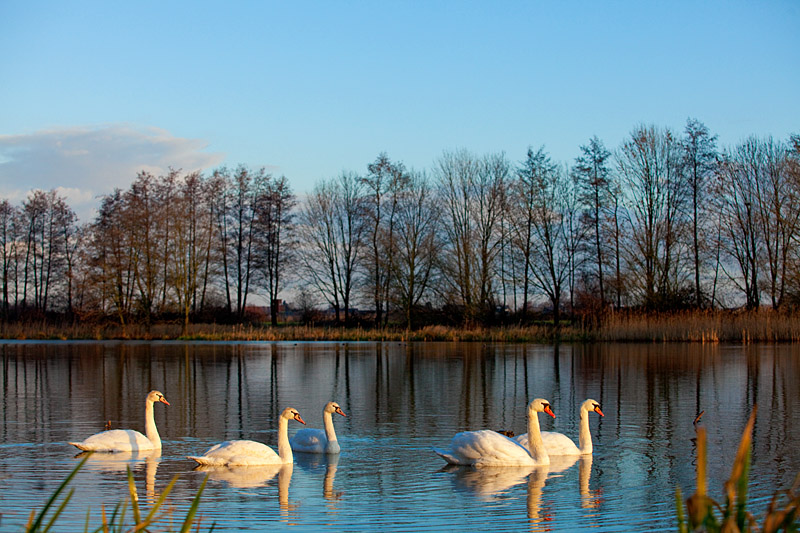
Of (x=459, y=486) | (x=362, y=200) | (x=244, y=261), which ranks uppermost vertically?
(x=362, y=200)

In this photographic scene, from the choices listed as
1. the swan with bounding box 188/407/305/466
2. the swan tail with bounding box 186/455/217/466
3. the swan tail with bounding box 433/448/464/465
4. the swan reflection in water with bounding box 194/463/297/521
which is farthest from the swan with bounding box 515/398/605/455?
the swan tail with bounding box 186/455/217/466

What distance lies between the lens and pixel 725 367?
23.6m

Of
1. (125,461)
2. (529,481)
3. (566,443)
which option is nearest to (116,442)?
(125,461)

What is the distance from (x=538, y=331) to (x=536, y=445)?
32330mm

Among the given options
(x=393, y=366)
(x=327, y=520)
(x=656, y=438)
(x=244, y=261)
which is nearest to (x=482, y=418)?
(x=656, y=438)

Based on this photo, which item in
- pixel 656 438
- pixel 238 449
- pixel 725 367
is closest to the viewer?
Answer: pixel 238 449

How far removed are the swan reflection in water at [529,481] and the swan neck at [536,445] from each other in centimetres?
10

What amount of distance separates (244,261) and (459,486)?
159ft

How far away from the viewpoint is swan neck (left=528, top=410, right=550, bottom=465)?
10.3 m

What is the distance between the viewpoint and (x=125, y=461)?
10.6m

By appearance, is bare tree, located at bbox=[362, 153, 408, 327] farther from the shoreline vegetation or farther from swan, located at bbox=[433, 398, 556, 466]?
swan, located at bbox=[433, 398, 556, 466]

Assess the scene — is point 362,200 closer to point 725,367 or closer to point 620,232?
point 620,232

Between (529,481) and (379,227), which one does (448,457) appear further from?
(379,227)

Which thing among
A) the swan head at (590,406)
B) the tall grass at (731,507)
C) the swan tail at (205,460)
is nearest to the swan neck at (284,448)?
the swan tail at (205,460)
